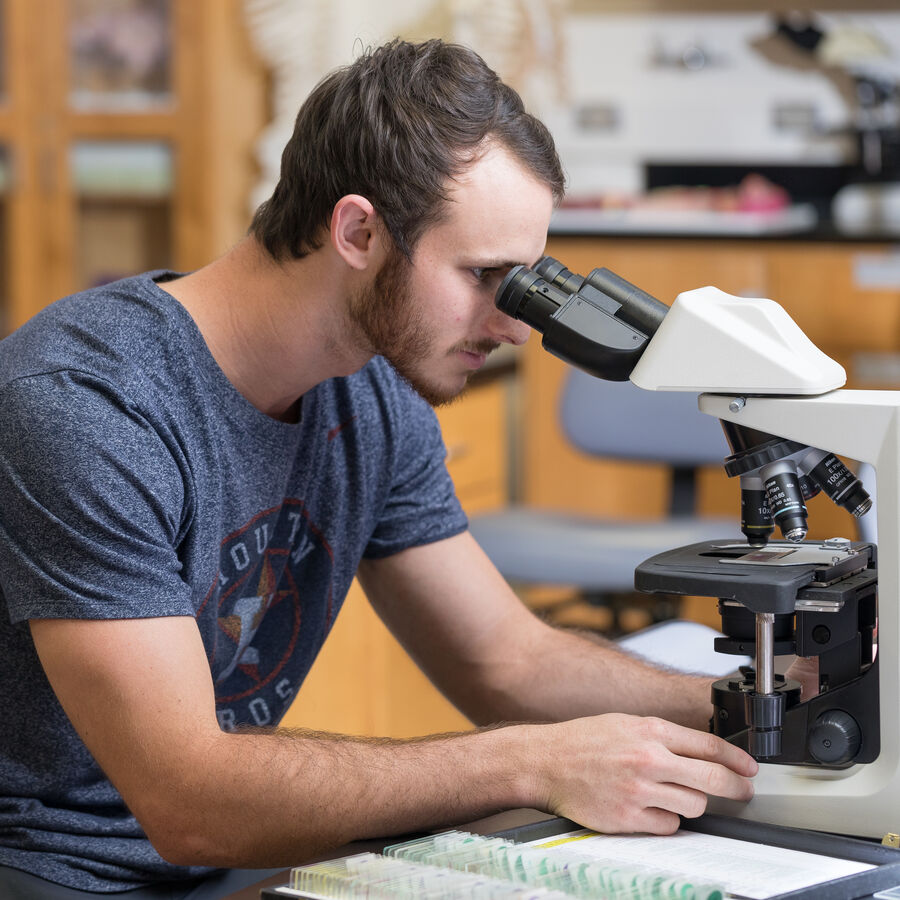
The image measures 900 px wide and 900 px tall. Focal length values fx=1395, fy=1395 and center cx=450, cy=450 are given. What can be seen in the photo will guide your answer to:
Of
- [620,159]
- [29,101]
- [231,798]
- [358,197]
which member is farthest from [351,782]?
[620,159]

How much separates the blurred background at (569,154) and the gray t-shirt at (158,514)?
1661 millimetres

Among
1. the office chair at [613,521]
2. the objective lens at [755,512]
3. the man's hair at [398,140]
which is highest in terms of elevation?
the man's hair at [398,140]

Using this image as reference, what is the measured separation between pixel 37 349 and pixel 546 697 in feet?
2.00

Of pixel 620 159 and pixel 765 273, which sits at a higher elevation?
pixel 620 159

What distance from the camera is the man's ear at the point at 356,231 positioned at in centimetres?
128

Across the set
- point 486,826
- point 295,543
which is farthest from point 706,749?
point 295,543

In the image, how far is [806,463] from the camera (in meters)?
1.03

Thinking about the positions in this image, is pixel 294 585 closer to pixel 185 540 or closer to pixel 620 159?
pixel 185 540

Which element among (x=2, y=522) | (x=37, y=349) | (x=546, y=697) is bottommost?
(x=546, y=697)

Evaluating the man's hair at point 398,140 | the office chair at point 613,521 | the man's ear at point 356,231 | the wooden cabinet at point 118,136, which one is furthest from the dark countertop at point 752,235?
the man's ear at point 356,231

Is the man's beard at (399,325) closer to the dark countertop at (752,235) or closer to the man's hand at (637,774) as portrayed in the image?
the man's hand at (637,774)

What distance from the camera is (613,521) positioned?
3.12 meters

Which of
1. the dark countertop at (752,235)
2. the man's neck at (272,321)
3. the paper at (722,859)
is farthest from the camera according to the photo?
the dark countertop at (752,235)

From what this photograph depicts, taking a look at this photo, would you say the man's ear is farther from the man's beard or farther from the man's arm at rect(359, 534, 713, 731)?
the man's arm at rect(359, 534, 713, 731)
